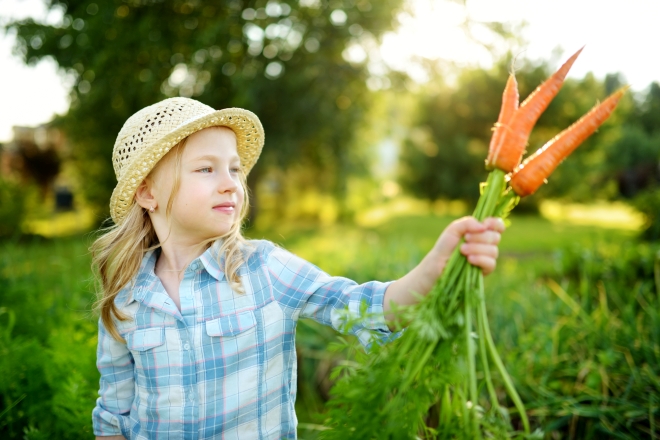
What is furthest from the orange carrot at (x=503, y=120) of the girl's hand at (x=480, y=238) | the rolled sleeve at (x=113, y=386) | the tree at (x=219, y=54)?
the tree at (x=219, y=54)

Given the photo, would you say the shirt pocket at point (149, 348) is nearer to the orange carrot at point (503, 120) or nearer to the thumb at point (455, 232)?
the thumb at point (455, 232)

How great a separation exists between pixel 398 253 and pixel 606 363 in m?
2.30

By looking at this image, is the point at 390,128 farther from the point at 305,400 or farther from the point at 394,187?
the point at 305,400

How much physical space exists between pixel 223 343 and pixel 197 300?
18 cm

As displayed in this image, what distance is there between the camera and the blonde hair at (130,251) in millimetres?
1757

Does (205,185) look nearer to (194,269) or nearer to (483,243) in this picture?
(194,269)

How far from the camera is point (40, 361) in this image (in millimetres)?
2348

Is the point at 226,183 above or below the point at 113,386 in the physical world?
above

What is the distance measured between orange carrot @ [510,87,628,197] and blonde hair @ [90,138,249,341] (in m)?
0.97

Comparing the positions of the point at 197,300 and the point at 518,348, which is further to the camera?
the point at 518,348

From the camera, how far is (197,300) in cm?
171

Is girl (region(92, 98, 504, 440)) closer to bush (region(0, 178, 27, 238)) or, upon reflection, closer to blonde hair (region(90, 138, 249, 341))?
blonde hair (region(90, 138, 249, 341))

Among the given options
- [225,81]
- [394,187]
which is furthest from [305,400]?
[394,187]

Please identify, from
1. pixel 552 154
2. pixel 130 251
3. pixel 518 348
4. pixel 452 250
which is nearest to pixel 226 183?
pixel 130 251
